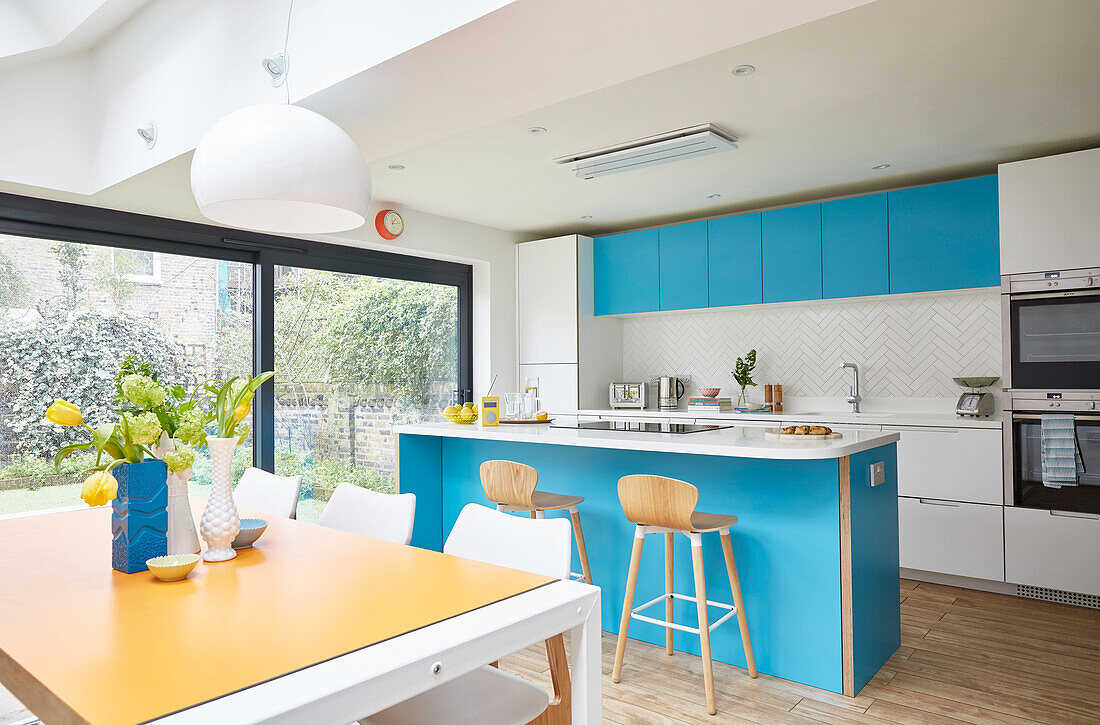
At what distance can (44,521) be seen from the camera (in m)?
2.33

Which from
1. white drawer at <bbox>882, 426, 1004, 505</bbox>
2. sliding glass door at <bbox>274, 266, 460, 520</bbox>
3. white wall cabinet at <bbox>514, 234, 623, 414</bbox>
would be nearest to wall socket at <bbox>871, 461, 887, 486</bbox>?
white drawer at <bbox>882, 426, 1004, 505</bbox>

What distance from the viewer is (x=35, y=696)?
1094mm

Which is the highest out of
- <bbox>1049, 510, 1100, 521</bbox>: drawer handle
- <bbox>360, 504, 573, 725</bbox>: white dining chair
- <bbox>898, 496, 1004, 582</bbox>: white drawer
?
<bbox>360, 504, 573, 725</bbox>: white dining chair

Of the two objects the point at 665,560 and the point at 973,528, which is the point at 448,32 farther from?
the point at 973,528

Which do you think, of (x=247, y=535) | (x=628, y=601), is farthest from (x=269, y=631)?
(x=628, y=601)

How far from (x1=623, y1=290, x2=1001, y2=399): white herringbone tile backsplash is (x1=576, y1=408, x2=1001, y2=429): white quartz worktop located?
0.88 ft

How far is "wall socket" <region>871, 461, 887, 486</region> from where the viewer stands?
2834mm

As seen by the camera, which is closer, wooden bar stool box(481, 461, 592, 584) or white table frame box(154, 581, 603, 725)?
white table frame box(154, 581, 603, 725)

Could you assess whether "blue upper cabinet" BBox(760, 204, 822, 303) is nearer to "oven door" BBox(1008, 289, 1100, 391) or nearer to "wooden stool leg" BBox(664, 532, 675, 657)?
"oven door" BBox(1008, 289, 1100, 391)

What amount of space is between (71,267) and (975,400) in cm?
490

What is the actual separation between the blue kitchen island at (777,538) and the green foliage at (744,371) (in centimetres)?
183

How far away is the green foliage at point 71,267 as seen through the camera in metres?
3.52

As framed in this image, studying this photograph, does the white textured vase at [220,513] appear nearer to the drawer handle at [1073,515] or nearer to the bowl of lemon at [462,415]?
the bowl of lemon at [462,415]

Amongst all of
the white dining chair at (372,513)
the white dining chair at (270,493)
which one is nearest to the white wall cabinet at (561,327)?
the white dining chair at (270,493)
